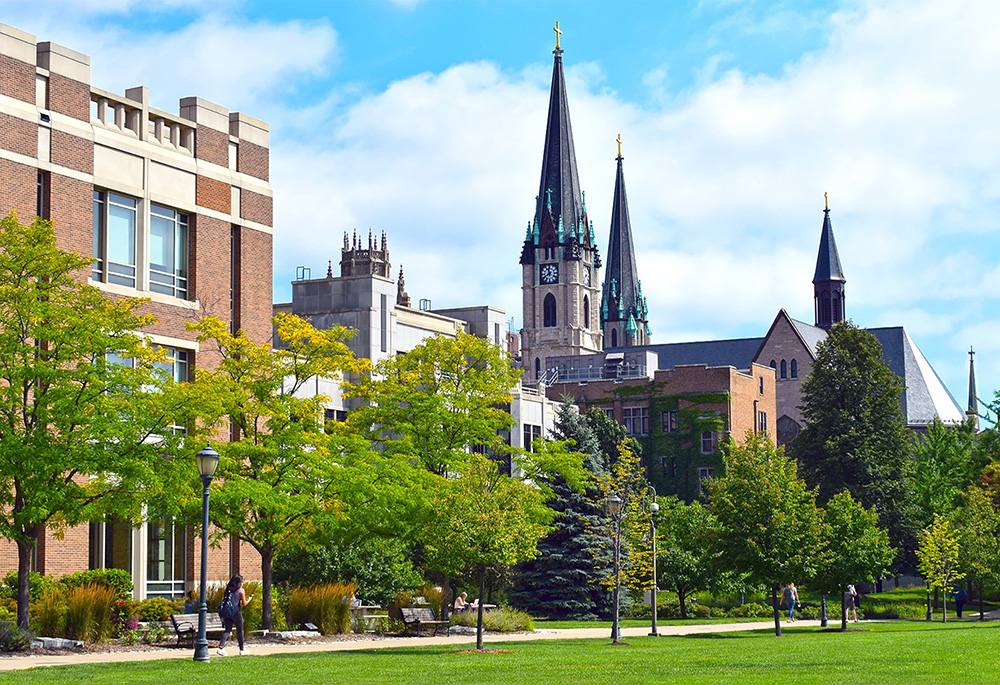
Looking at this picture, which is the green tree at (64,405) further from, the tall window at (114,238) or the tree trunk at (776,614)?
the tree trunk at (776,614)

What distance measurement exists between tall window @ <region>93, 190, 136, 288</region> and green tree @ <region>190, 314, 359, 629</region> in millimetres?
5297

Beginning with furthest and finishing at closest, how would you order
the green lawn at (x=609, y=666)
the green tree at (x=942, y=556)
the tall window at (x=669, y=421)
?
the tall window at (x=669, y=421) < the green tree at (x=942, y=556) < the green lawn at (x=609, y=666)

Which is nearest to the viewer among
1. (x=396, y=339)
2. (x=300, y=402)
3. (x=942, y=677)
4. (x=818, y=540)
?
(x=942, y=677)

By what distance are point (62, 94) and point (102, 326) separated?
39.1 ft

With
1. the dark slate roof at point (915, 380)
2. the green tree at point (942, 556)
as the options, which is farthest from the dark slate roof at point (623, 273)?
the green tree at point (942, 556)

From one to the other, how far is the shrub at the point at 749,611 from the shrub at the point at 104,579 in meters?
26.5

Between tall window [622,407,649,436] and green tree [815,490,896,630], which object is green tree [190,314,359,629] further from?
tall window [622,407,649,436]

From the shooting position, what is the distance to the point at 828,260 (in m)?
140

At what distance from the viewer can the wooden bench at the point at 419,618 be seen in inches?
1412

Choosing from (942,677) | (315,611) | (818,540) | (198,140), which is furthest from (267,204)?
(942,677)

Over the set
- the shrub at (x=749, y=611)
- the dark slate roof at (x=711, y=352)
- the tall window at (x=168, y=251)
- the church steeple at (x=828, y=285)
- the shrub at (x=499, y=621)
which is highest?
the church steeple at (x=828, y=285)

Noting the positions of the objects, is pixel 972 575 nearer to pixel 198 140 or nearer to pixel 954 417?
pixel 198 140

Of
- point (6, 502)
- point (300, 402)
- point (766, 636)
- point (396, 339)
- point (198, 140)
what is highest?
point (198, 140)

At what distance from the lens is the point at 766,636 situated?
36.6 m
